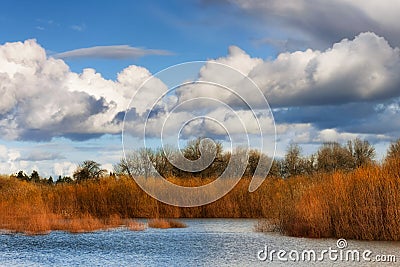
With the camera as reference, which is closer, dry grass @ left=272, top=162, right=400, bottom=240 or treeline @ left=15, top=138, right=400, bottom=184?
dry grass @ left=272, top=162, right=400, bottom=240

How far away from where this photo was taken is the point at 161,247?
16.4 metres

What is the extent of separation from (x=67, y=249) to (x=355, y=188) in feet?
27.1

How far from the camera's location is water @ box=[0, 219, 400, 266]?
13.9 metres

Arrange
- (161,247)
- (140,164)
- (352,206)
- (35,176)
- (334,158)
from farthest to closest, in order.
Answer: (35,176) < (334,158) < (140,164) < (352,206) < (161,247)

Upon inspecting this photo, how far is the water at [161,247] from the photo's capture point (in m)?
13.9

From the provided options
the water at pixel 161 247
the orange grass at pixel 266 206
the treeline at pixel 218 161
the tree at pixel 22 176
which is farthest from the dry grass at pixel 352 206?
the tree at pixel 22 176

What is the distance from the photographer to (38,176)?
56031 millimetres

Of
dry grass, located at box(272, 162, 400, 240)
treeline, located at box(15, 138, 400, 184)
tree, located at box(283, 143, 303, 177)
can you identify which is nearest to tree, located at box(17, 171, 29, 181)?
treeline, located at box(15, 138, 400, 184)

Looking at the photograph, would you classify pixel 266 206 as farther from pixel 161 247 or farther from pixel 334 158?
pixel 334 158

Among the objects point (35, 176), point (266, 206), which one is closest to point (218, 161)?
point (266, 206)

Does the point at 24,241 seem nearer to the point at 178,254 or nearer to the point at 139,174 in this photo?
the point at 178,254

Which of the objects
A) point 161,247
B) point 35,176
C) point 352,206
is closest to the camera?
point 161,247

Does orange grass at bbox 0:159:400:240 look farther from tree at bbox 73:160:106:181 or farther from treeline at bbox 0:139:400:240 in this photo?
tree at bbox 73:160:106:181

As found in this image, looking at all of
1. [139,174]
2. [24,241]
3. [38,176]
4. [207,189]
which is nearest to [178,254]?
[24,241]
